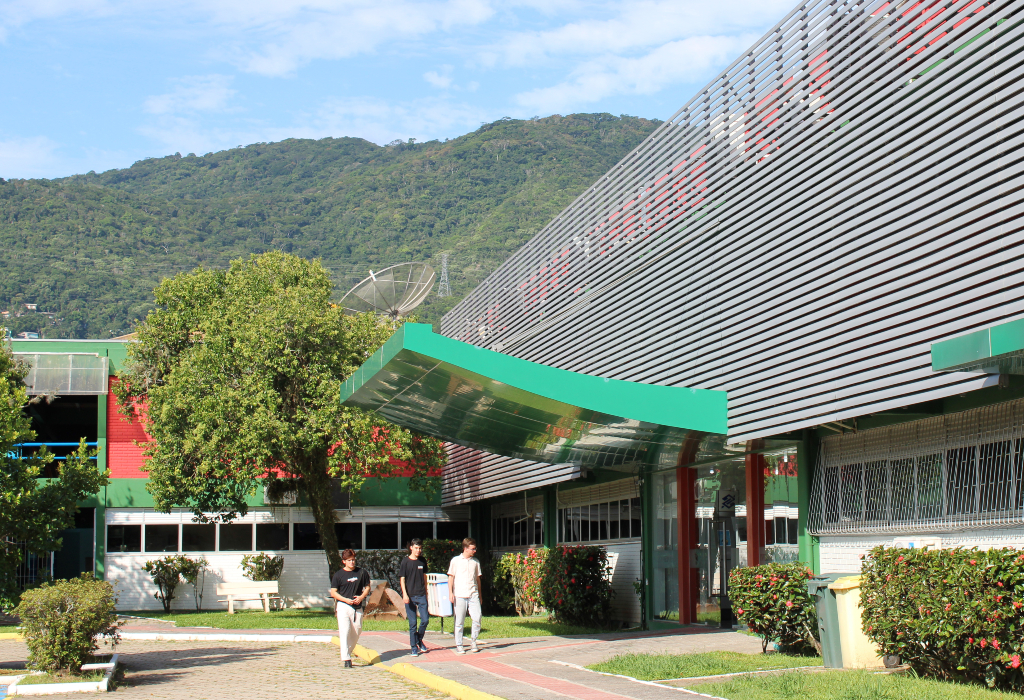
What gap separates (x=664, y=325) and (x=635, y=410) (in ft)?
11.4

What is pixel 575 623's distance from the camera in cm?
1819

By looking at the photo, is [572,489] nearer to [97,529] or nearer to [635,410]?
[635,410]

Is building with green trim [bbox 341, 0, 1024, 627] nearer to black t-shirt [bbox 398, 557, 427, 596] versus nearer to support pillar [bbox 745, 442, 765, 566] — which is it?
support pillar [bbox 745, 442, 765, 566]

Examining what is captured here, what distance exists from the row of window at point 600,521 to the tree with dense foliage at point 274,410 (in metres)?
3.80

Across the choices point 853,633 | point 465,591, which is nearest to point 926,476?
point 853,633

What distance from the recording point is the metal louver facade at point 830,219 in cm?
941

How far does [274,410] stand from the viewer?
72.3 feet

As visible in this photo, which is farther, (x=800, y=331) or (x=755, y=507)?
(x=755, y=507)

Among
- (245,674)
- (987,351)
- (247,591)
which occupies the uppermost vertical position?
(987,351)

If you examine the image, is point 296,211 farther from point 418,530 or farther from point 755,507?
point 755,507

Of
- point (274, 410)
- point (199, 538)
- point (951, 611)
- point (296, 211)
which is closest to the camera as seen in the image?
point (951, 611)

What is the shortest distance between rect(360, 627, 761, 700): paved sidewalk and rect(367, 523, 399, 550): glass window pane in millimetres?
12884

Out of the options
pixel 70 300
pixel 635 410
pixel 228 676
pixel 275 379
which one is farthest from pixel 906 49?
pixel 70 300

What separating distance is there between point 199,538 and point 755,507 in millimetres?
18295
